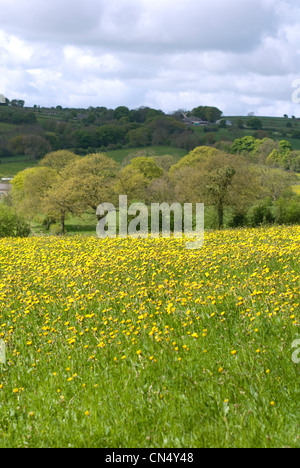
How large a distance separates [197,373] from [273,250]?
5.73 m

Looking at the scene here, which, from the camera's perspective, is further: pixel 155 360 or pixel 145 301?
pixel 145 301

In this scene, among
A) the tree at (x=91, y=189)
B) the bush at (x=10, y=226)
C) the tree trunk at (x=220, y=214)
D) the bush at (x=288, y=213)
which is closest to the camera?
the bush at (x=10, y=226)

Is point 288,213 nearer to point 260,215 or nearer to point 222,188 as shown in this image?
point 260,215

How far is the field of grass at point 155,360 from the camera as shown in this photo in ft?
14.0

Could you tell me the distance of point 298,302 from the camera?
6484 millimetres

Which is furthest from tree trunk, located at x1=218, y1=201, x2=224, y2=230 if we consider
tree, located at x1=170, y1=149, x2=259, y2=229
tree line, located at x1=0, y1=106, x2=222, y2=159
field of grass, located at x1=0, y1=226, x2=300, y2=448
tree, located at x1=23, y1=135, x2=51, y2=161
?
tree, located at x1=23, y1=135, x2=51, y2=161

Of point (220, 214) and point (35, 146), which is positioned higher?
point (35, 146)

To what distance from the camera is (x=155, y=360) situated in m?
5.45

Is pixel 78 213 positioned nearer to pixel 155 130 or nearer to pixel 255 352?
pixel 255 352

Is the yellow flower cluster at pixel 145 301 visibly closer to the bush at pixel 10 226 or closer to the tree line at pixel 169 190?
the bush at pixel 10 226

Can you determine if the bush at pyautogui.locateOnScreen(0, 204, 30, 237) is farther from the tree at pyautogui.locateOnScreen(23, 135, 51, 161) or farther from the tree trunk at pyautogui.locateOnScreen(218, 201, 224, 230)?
the tree at pyautogui.locateOnScreen(23, 135, 51, 161)

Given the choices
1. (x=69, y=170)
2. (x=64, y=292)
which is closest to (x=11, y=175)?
(x=69, y=170)

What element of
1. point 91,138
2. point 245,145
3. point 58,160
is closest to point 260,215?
point 58,160

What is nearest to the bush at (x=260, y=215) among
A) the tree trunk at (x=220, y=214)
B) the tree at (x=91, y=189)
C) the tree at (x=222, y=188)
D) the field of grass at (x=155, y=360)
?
the tree trunk at (x=220, y=214)
